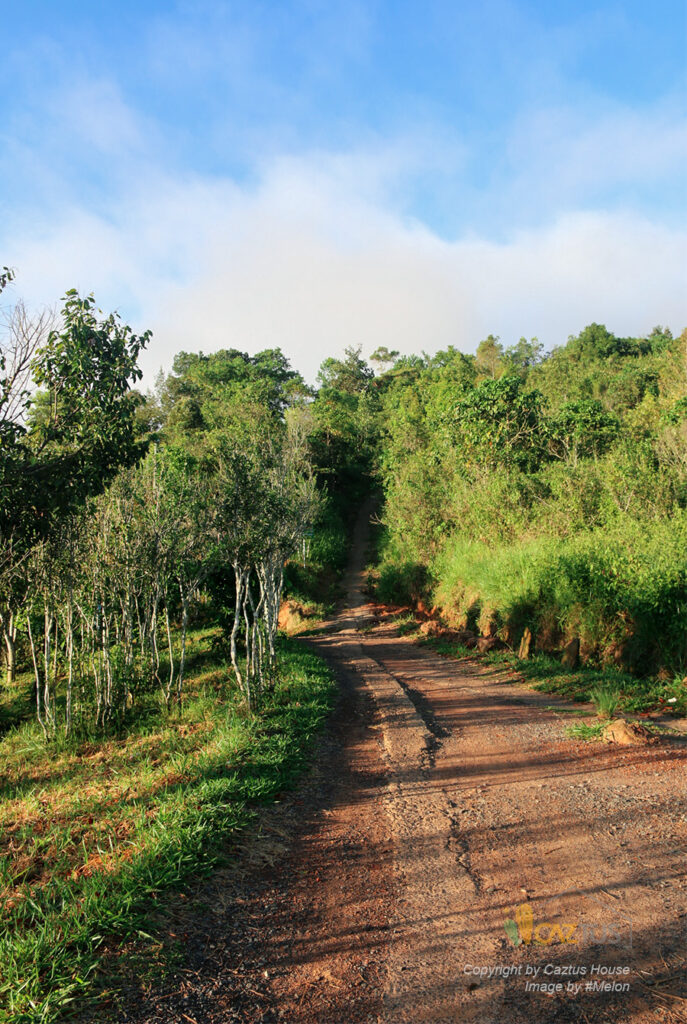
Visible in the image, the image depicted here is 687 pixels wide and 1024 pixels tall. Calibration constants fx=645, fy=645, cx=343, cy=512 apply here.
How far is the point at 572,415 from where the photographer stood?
841 inches

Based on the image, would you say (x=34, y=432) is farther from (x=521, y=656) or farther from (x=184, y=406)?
(x=184, y=406)

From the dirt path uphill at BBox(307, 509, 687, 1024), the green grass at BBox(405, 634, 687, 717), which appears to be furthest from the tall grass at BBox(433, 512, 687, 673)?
the dirt path uphill at BBox(307, 509, 687, 1024)

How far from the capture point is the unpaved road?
330 centimetres

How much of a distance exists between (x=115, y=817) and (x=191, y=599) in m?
8.73

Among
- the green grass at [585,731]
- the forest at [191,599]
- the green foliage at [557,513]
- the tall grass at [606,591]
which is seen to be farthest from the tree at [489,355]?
the green grass at [585,731]

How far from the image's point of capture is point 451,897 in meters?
4.32

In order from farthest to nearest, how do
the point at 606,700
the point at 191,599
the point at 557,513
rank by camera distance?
the point at 557,513, the point at 191,599, the point at 606,700

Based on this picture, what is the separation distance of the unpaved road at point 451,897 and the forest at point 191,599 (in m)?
0.51

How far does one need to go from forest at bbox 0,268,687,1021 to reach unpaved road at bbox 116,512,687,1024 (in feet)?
1.67

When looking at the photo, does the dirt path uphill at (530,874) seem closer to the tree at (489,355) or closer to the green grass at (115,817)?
the green grass at (115,817)

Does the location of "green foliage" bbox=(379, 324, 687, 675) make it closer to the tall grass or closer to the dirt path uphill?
the tall grass

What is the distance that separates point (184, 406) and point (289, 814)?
39.8 m

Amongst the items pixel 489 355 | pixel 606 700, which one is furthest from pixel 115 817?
pixel 489 355

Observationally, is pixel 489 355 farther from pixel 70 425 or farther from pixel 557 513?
pixel 70 425
